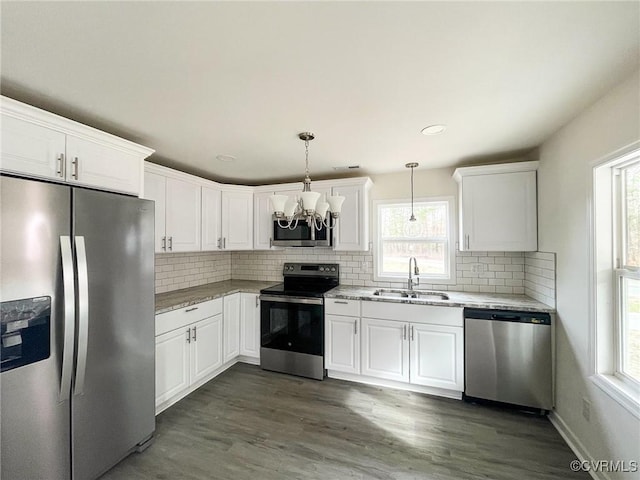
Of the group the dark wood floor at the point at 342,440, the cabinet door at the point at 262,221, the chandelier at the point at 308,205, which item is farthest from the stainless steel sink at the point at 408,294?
the cabinet door at the point at 262,221

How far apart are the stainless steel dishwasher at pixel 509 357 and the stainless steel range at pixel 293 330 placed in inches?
59.0

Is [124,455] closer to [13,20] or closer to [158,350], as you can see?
[158,350]

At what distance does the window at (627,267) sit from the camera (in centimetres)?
160

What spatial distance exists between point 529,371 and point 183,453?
2.89 m

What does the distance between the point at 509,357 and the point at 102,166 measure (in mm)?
3629

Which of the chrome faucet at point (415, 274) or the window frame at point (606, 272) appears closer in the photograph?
the window frame at point (606, 272)

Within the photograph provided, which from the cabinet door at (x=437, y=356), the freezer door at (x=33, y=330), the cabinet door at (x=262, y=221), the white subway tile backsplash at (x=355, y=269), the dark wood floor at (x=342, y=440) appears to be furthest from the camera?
the cabinet door at (x=262, y=221)

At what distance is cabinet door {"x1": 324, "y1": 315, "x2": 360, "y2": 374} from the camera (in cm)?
292

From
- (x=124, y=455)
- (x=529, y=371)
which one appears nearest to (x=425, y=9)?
(x=529, y=371)

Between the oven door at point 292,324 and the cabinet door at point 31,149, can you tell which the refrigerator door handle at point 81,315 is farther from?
the oven door at point 292,324

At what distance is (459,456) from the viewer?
1910 millimetres

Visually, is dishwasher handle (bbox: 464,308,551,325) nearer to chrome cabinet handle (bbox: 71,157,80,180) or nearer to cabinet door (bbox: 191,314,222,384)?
cabinet door (bbox: 191,314,222,384)

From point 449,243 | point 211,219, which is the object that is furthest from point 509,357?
point 211,219

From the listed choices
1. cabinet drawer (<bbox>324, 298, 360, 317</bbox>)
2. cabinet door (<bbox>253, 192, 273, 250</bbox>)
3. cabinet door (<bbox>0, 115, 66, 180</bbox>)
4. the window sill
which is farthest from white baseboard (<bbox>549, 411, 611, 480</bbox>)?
cabinet door (<bbox>0, 115, 66, 180</bbox>)
